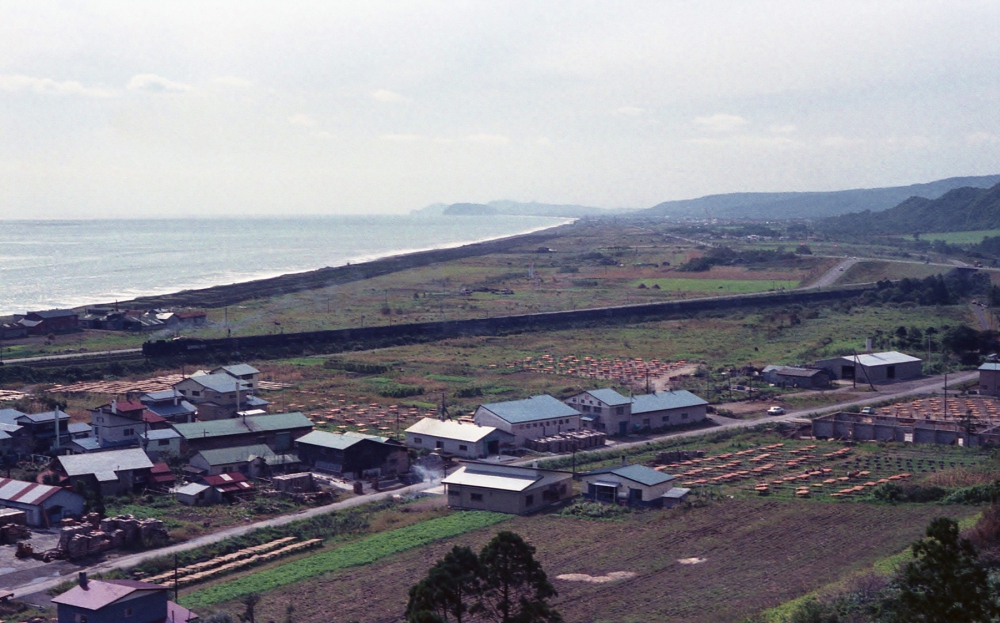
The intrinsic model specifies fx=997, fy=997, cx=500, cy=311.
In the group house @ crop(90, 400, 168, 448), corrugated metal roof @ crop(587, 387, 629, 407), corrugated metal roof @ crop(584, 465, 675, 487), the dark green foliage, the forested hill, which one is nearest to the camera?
the dark green foliage

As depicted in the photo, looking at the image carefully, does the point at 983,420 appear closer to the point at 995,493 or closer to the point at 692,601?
the point at 995,493

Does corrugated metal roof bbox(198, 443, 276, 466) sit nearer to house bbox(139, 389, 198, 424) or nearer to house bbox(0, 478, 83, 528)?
house bbox(0, 478, 83, 528)

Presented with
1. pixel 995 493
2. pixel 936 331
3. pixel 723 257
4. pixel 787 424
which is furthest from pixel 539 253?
pixel 995 493

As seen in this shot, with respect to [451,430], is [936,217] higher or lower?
higher

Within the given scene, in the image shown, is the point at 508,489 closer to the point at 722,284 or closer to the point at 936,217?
the point at 722,284

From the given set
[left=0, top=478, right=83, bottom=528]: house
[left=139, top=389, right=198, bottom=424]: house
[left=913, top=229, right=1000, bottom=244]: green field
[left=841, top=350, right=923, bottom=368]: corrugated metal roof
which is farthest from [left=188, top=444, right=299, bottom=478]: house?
[left=913, top=229, right=1000, bottom=244]: green field

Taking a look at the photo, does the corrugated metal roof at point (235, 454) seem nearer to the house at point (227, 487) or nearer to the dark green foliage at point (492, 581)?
the house at point (227, 487)

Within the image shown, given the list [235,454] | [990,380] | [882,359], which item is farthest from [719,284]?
[235,454]
